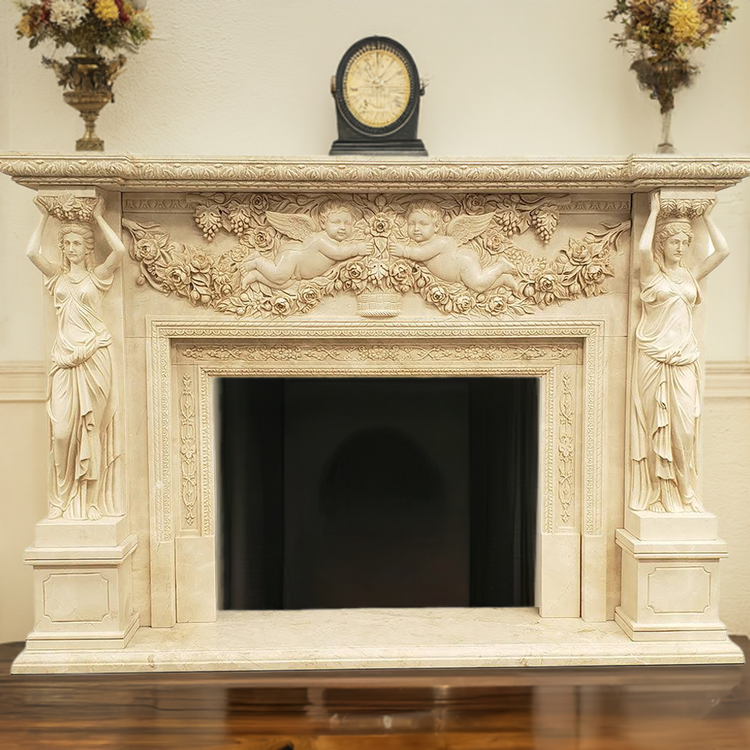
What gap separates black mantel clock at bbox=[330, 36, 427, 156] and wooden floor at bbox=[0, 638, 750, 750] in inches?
76.7

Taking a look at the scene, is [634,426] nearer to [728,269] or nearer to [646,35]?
[728,269]

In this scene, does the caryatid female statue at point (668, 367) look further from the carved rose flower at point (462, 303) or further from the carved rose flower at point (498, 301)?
the carved rose flower at point (462, 303)

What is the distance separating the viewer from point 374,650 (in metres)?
2.80

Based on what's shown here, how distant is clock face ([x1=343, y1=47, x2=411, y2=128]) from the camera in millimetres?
2898

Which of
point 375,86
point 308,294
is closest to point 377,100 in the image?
point 375,86

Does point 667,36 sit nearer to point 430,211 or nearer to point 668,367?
point 430,211

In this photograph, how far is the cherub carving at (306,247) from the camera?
9.36 ft

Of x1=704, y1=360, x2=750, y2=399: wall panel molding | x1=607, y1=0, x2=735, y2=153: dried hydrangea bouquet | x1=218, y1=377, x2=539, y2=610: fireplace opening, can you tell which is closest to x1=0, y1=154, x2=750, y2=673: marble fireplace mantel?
x1=218, y1=377, x2=539, y2=610: fireplace opening

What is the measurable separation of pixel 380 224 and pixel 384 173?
210 millimetres

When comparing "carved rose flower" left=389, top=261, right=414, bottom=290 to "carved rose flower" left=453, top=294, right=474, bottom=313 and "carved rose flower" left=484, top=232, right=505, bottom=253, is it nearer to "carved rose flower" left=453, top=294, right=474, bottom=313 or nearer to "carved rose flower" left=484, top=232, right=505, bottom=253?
"carved rose flower" left=453, top=294, right=474, bottom=313

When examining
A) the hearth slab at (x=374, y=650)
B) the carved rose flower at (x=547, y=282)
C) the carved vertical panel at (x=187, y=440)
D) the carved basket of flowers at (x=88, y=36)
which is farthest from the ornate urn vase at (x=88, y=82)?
the hearth slab at (x=374, y=650)

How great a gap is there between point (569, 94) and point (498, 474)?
5.32 ft

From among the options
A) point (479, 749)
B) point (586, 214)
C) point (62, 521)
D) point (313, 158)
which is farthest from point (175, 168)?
point (479, 749)

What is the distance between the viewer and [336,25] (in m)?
3.15
